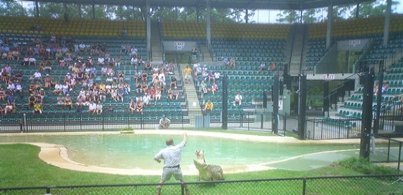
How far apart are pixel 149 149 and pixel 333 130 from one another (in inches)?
388

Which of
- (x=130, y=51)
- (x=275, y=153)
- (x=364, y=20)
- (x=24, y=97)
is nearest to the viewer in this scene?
(x=275, y=153)

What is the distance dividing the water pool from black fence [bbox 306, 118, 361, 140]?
1550 mm

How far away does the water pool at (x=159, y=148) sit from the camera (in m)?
14.2

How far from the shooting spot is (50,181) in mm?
10906

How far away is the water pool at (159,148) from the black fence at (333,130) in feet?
5.09

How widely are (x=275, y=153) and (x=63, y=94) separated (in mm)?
15887

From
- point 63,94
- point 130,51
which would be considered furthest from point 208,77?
point 63,94

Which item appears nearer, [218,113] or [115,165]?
[115,165]

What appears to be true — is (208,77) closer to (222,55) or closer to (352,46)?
(222,55)

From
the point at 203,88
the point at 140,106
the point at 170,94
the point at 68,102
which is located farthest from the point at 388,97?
the point at 68,102

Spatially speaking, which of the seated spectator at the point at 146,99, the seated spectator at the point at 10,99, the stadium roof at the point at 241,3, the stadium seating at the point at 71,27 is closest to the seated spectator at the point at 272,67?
the stadium roof at the point at 241,3

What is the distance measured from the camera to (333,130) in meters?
20.3

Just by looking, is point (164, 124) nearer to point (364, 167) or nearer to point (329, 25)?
point (364, 167)

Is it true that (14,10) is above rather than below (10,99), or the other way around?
above
